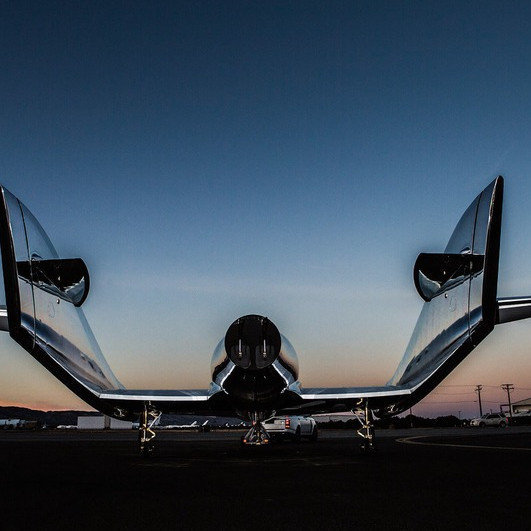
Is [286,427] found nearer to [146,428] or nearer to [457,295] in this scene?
[146,428]

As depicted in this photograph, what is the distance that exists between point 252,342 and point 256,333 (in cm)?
21

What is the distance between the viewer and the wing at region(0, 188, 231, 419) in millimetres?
7098

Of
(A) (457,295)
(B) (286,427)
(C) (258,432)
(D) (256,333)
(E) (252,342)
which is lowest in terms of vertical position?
(C) (258,432)

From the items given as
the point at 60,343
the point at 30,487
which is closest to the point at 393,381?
the point at 60,343

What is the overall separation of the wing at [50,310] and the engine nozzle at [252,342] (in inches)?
92.5

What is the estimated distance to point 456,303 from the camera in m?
8.28

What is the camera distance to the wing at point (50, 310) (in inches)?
279

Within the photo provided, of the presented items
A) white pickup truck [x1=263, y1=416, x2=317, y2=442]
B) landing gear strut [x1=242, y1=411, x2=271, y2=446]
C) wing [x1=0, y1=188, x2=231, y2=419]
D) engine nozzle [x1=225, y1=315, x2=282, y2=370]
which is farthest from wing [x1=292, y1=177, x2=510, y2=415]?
white pickup truck [x1=263, y1=416, x2=317, y2=442]

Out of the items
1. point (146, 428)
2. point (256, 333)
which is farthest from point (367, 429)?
point (146, 428)

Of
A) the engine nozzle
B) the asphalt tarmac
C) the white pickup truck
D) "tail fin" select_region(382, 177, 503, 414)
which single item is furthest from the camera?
the white pickup truck

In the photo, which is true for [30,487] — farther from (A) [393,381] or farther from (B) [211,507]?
(A) [393,381]

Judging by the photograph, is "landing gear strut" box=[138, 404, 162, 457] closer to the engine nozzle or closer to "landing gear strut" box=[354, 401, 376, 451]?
the engine nozzle

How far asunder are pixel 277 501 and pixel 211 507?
67cm

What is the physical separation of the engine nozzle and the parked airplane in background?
2 centimetres
